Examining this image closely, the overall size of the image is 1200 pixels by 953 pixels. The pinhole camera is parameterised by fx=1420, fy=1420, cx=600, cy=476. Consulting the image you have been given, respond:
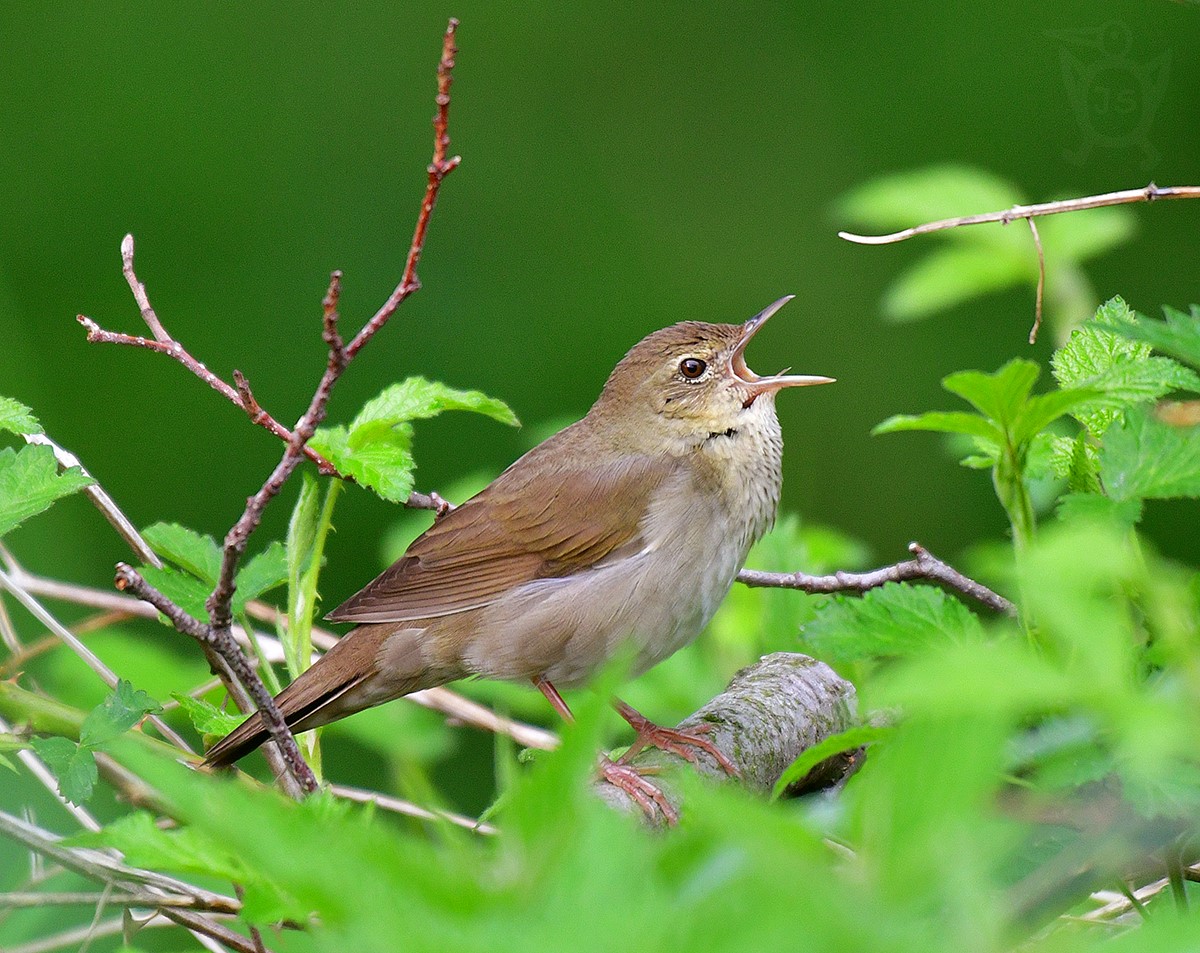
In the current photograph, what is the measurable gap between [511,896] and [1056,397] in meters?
0.68

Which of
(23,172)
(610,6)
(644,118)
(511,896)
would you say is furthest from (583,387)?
(511,896)

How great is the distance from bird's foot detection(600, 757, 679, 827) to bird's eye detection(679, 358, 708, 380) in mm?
1387

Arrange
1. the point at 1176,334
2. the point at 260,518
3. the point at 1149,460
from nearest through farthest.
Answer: the point at 1176,334 → the point at 1149,460 → the point at 260,518

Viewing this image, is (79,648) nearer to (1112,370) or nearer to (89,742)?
(89,742)

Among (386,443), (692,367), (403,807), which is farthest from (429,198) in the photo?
(692,367)

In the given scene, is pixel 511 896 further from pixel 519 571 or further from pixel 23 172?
pixel 23 172

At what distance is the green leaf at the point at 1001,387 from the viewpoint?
1.11 meters

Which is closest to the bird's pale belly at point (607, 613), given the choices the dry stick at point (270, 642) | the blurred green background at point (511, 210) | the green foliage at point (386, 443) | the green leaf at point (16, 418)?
the dry stick at point (270, 642)

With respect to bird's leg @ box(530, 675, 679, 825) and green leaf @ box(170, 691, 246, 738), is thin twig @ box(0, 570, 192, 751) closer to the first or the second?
green leaf @ box(170, 691, 246, 738)

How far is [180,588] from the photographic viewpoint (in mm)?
1945

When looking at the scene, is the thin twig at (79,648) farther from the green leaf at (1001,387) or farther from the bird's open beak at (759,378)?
the bird's open beak at (759,378)

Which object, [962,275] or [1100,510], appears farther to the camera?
[962,275]

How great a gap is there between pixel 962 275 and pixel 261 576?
4.97 ft

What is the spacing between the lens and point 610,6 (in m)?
6.86
